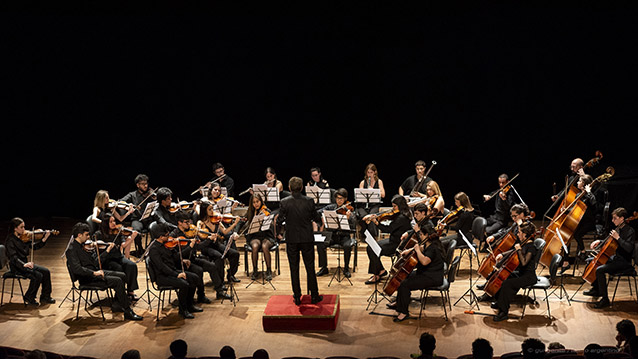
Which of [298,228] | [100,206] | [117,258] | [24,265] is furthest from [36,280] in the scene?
[298,228]

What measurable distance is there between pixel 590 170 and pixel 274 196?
5659 mm

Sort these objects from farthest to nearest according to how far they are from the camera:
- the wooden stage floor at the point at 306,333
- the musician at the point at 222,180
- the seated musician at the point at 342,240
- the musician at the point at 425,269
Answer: the musician at the point at 222,180
the seated musician at the point at 342,240
the musician at the point at 425,269
the wooden stage floor at the point at 306,333

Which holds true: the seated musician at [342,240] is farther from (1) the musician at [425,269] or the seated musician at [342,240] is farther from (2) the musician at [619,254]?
(2) the musician at [619,254]

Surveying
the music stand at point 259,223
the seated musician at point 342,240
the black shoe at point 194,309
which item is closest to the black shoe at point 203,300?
the black shoe at point 194,309

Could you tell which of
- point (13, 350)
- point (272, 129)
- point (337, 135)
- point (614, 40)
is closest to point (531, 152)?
point (614, 40)

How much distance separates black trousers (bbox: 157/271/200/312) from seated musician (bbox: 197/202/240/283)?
70 cm

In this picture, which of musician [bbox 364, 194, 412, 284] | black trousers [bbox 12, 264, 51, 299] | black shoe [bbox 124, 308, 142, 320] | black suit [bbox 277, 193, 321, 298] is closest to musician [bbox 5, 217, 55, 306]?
black trousers [bbox 12, 264, 51, 299]

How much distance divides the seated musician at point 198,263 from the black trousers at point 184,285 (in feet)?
0.52

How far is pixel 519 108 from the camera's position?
1252 cm

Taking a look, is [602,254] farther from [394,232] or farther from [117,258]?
Result: [117,258]

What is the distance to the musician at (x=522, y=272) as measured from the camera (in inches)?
281

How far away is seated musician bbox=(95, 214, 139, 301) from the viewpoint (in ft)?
25.9

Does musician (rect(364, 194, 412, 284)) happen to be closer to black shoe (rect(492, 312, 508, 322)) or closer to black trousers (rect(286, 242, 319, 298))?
black trousers (rect(286, 242, 319, 298))

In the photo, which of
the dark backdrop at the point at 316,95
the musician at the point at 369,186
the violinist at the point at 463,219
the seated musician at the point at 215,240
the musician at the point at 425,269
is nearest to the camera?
the musician at the point at 425,269
